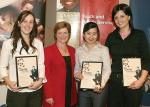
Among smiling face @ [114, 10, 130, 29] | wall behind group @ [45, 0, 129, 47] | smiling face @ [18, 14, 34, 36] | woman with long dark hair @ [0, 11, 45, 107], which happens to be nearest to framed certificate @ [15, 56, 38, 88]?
woman with long dark hair @ [0, 11, 45, 107]

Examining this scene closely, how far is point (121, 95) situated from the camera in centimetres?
278

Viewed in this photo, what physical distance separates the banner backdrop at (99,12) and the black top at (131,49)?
3.61 feet

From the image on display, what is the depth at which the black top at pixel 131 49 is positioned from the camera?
2715mm

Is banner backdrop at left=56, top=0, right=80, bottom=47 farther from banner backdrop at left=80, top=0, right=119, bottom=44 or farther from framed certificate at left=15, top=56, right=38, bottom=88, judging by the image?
framed certificate at left=15, top=56, right=38, bottom=88

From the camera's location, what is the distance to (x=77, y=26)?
3.92 meters

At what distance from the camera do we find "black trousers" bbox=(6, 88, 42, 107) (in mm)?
2506

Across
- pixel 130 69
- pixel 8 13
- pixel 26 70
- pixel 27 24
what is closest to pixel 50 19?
pixel 8 13

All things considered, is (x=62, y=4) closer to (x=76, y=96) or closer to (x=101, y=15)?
(x=101, y=15)

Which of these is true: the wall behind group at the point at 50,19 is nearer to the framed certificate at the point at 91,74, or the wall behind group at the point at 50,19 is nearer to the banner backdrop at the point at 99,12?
the banner backdrop at the point at 99,12

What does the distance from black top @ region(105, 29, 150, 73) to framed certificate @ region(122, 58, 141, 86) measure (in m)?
0.05

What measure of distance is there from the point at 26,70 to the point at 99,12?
179 centimetres

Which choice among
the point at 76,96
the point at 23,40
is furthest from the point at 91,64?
the point at 23,40

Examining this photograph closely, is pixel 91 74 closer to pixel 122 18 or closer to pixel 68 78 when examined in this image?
pixel 68 78

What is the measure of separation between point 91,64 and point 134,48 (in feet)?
1.61
